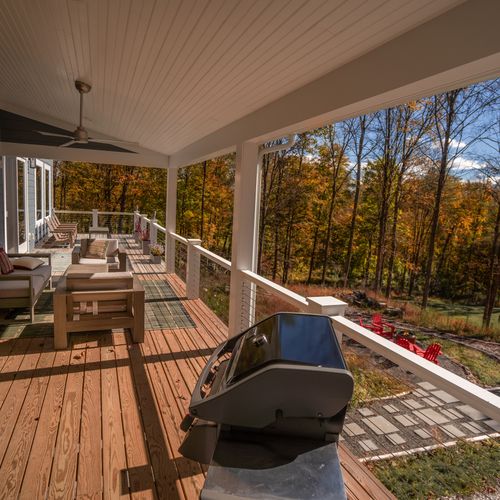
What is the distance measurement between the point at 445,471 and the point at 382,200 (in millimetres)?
12308

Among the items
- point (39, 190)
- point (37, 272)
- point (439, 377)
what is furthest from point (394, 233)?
point (439, 377)

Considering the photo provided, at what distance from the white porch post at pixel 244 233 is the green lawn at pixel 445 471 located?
186 cm

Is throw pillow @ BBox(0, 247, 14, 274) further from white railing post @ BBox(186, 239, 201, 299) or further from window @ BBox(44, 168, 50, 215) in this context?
window @ BBox(44, 168, 50, 215)

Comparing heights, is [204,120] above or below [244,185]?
above

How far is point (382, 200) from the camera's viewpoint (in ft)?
50.0

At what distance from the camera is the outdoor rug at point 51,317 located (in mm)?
4438

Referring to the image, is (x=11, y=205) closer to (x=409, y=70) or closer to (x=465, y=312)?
(x=409, y=70)

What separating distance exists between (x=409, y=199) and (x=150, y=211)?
Answer: 47.8 feet

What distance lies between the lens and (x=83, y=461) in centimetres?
231

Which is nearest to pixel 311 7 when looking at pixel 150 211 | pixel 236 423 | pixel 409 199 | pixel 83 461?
pixel 236 423

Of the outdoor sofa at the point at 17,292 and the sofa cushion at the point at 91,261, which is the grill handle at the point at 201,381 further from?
the sofa cushion at the point at 91,261

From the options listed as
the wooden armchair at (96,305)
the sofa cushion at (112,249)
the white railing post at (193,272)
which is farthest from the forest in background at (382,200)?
the wooden armchair at (96,305)

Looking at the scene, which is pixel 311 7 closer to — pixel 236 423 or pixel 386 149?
pixel 236 423

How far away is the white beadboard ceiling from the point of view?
1889 mm
